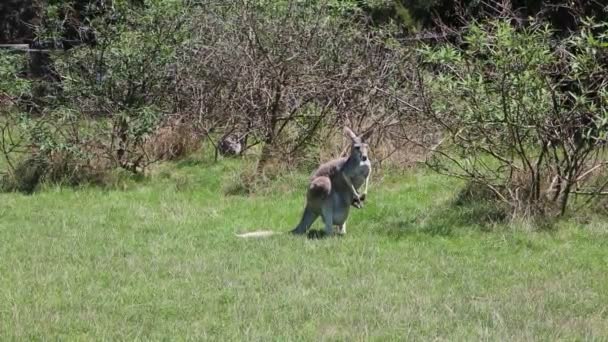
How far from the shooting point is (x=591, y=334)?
6188 millimetres

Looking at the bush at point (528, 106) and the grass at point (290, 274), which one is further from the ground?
the bush at point (528, 106)

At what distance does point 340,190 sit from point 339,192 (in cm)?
3

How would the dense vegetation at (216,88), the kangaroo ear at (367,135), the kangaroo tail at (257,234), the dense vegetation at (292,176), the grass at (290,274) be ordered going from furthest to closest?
the dense vegetation at (216,88), the kangaroo ear at (367,135), the kangaroo tail at (257,234), the dense vegetation at (292,176), the grass at (290,274)

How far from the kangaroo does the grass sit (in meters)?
0.33

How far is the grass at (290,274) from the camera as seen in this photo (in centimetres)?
645

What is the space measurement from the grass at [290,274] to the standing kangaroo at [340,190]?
356mm

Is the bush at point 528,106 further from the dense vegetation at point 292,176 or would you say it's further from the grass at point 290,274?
the grass at point 290,274

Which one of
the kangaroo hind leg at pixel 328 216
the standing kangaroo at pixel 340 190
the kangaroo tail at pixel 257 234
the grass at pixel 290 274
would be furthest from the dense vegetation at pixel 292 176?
the standing kangaroo at pixel 340 190

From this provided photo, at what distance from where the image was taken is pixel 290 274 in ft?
26.2

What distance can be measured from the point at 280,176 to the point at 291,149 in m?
1.13

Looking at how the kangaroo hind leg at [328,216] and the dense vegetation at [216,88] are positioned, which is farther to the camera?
the dense vegetation at [216,88]

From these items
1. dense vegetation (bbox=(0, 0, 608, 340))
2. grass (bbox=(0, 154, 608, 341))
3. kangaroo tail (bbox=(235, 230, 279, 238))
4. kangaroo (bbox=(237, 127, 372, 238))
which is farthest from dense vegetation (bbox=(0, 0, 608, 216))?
kangaroo tail (bbox=(235, 230, 279, 238))

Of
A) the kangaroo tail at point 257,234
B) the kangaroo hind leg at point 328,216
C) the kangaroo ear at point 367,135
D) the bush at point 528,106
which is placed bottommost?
the kangaroo tail at point 257,234

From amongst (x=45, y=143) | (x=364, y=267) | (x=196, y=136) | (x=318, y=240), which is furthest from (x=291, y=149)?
(x=364, y=267)
